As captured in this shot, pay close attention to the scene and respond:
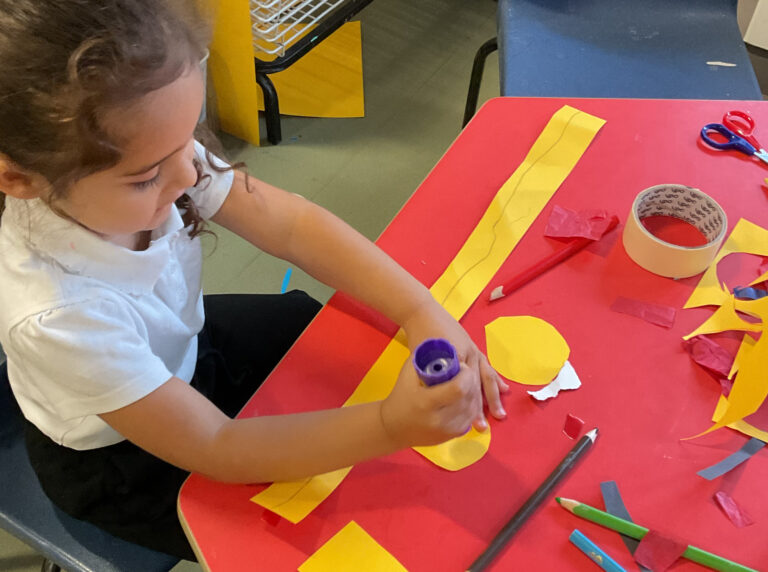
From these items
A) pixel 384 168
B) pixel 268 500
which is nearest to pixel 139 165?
pixel 268 500

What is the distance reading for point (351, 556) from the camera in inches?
23.0

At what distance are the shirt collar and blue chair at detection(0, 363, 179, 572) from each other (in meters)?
0.31

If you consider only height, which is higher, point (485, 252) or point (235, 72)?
point (485, 252)

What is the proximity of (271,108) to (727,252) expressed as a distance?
131cm

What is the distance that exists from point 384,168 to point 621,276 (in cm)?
119

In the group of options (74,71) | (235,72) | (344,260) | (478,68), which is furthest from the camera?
(235,72)

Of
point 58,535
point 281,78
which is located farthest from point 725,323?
point 281,78

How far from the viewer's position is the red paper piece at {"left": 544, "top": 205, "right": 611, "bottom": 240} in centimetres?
79

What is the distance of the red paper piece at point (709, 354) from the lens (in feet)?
2.27

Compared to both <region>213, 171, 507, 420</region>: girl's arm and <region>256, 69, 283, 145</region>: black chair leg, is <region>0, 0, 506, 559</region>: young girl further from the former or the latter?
<region>256, 69, 283, 145</region>: black chair leg

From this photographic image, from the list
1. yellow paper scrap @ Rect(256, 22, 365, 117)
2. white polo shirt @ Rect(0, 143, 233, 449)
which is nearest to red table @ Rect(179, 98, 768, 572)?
white polo shirt @ Rect(0, 143, 233, 449)

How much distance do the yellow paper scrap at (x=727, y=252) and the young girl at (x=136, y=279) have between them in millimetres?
254

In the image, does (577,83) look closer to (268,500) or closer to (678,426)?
(678,426)

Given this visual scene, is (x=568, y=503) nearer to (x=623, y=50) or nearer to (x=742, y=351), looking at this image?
(x=742, y=351)
